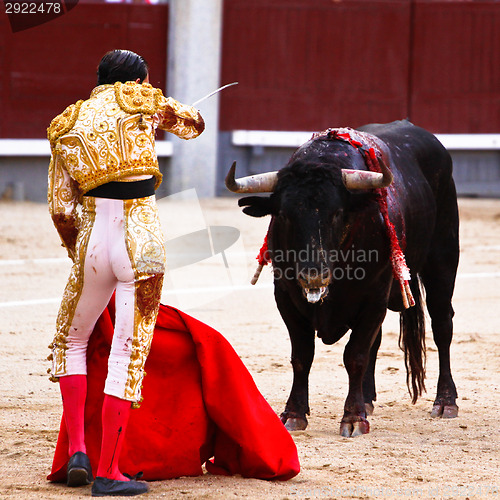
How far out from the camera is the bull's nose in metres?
3.28

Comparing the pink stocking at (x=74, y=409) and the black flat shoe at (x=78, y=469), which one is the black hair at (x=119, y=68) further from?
the black flat shoe at (x=78, y=469)

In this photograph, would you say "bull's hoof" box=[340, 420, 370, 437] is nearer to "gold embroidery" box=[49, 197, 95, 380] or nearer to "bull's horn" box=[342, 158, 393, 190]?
"bull's horn" box=[342, 158, 393, 190]

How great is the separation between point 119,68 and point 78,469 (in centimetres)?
114

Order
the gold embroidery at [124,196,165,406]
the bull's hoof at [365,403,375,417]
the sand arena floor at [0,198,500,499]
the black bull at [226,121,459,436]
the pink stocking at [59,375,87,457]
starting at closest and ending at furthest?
the gold embroidery at [124,196,165,406]
the pink stocking at [59,375,87,457]
the sand arena floor at [0,198,500,499]
the black bull at [226,121,459,436]
the bull's hoof at [365,403,375,417]

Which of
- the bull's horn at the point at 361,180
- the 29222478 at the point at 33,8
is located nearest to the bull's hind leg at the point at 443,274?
the bull's horn at the point at 361,180

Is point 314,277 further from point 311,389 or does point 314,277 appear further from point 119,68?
point 311,389

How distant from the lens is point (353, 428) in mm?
3578

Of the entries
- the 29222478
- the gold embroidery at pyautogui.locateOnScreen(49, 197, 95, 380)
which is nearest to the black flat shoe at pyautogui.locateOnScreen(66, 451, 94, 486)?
the gold embroidery at pyautogui.locateOnScreen(49, 197, 95, 380)

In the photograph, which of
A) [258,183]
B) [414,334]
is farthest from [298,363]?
[414,334]

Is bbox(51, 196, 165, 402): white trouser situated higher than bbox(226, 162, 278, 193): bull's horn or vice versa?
bbox(226, 162, 278, 193): bull's horn

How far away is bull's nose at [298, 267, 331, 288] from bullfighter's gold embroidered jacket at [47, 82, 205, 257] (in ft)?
2.41

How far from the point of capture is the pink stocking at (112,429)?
2.71 metres

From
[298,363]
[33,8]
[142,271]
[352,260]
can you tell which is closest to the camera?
[142,271]

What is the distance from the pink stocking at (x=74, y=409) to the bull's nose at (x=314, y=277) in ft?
2.77
